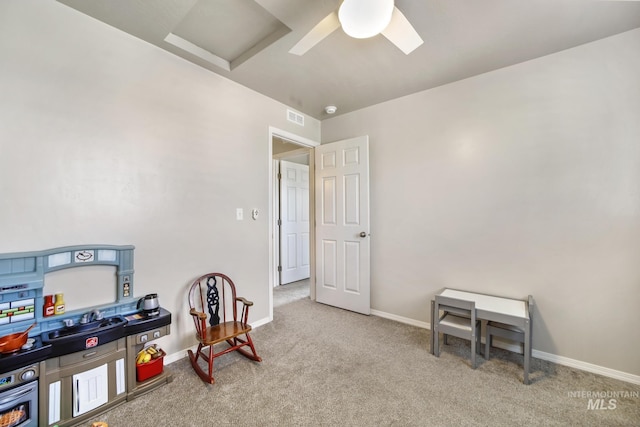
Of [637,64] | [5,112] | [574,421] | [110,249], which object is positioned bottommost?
[574,421]

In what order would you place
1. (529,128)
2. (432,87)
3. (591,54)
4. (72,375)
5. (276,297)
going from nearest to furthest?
Result: (72,375) < (591,54) < (529,128) < (432,87) < (276,297)

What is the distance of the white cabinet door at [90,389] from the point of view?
59.1 inches

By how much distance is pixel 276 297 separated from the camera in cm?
382

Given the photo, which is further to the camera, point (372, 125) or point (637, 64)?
point (372, 125)

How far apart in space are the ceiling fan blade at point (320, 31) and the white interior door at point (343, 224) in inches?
64.5

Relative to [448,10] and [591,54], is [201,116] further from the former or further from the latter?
[591,54]

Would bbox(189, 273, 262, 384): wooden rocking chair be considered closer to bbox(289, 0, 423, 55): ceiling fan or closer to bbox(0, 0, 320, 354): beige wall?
bbox(0, 0, 320, 354): beige wall

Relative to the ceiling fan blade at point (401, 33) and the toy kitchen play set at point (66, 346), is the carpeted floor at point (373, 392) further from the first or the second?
the ceiling fan blade at point (401, 33)

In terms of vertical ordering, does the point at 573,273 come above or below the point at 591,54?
below

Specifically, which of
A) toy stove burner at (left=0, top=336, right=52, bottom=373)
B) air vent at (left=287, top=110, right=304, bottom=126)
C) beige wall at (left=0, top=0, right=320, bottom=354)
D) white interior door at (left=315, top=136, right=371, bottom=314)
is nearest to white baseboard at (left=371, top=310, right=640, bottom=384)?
white interior door at (left=315, top=136, right=371, bottom=314)

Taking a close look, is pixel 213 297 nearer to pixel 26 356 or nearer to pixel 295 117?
pixel 26 356

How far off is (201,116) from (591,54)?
10.4 ft

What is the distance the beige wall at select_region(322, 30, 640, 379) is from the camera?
1939 mm

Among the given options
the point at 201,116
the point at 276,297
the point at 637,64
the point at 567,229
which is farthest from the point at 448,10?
the point at 276,297
